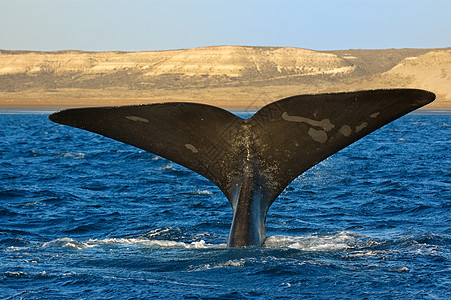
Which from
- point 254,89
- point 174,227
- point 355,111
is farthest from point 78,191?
point 254,89

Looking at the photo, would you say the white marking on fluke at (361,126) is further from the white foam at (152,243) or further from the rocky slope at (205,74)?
the rocky slope at (205,74)

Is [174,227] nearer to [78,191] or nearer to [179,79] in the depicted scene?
[78,191]

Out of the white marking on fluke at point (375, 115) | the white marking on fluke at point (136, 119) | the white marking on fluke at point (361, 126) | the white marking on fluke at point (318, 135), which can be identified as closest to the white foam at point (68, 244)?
the white marking on fluke at point (136, 119)

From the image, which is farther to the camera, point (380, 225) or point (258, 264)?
point (380, 225)

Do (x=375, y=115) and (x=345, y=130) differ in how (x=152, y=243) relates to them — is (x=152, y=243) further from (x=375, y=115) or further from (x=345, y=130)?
(x=375, y=115)

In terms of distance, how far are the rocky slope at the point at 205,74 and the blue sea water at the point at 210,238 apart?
8363 cm

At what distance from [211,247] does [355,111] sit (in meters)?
2.88

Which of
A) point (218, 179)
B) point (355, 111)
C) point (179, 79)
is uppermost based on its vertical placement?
point (179, 79)

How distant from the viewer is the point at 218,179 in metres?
7.25

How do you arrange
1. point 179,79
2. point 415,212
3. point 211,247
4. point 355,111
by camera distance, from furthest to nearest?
1. point 179,79
2. point 415,212
3. point 211,247
4. point 355,111

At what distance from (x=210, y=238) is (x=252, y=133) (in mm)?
2672

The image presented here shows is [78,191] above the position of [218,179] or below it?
below

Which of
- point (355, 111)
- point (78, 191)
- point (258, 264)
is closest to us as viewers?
point (355, 111)

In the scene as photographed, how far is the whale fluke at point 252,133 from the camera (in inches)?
234
